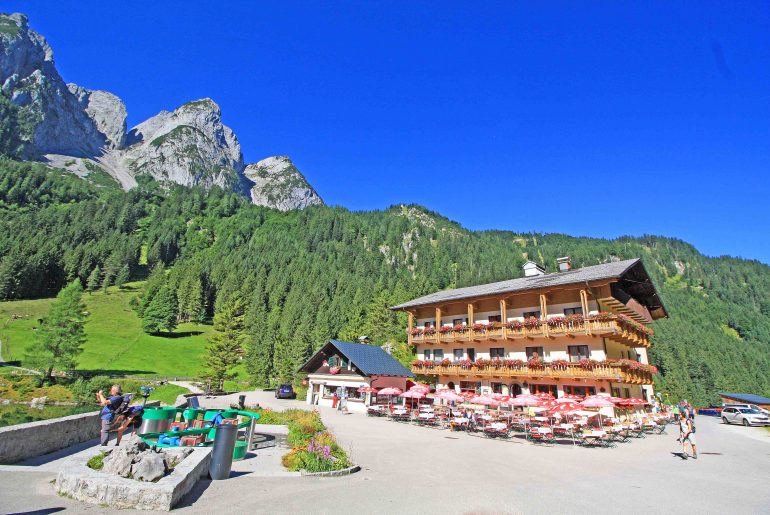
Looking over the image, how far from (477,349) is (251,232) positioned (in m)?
165

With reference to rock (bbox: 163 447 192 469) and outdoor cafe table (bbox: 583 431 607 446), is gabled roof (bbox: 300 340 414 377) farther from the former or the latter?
rock (bbox: 163 447 192 469)

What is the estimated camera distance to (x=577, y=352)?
106 ft

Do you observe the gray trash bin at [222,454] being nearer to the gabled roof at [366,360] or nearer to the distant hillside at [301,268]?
the gabled roof at [366,360]

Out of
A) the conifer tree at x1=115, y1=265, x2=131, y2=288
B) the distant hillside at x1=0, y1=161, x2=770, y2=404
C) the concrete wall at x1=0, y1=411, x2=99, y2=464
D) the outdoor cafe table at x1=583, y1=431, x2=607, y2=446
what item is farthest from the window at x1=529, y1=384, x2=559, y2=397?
the conifer tree at x1=115, y1=265, x2=131, y2=288

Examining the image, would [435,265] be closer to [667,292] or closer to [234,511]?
[667,292]

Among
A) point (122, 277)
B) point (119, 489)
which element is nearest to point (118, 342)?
point (122, 277)

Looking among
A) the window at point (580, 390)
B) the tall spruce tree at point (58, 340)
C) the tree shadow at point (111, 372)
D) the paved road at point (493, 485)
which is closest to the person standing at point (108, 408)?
the paved road at point (493, 485)

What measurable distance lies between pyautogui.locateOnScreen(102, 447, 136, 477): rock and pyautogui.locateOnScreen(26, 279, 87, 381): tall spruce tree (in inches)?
1964

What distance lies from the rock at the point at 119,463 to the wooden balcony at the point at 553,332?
2970 centimetres

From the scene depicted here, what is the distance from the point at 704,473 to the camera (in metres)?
15.2

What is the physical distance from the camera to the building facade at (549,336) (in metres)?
30.6

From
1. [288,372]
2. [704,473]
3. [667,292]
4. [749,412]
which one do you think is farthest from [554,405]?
[667,292]

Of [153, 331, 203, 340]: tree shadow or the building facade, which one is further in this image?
[153, 331, 203, 340]: tree shadow

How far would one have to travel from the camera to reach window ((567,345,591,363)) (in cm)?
3181
